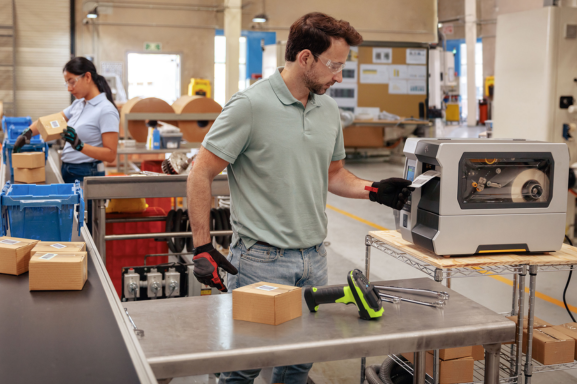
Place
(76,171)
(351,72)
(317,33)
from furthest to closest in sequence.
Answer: (351,72) < (76,171) < (317,33)

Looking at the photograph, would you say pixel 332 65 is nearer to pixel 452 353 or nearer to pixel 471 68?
pixel 452 353

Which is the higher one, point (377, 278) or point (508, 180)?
point (508, 180)

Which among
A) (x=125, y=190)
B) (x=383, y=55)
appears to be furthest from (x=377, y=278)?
(x=383, y=55)

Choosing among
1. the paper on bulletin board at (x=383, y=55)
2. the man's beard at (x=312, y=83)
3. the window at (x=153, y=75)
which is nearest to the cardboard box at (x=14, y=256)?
the man's beard at (x=312, y=83)

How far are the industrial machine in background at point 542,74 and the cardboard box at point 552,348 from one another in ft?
9.44

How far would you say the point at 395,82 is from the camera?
1205 centimetres

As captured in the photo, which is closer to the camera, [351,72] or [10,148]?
[10,148]

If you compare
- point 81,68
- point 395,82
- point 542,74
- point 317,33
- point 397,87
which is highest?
point 395,82

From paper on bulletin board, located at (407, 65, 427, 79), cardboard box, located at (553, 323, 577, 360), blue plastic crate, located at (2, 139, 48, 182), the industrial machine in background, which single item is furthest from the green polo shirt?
paper on bulletin board, located at (407, 65, 427, 79)

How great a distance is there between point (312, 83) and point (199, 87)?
39.1ft

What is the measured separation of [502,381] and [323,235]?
3.62 feet

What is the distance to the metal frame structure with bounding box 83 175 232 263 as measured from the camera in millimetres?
3117

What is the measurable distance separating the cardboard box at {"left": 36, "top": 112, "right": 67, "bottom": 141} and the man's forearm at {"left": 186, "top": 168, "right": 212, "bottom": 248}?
1691 mm

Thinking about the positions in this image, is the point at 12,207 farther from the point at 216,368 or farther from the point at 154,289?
Answer: the point at 154,289
